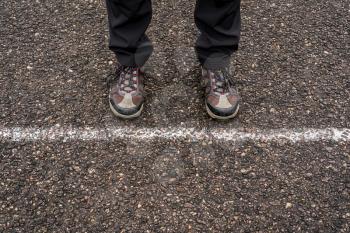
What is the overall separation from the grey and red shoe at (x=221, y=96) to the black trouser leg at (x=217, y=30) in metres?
0.06

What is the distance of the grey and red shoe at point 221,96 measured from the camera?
246 cm

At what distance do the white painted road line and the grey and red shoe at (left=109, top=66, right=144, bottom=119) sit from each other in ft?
0.31

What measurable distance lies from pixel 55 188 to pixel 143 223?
0.47 m

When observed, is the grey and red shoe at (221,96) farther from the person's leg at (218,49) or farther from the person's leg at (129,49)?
the person's leg at (129,49)

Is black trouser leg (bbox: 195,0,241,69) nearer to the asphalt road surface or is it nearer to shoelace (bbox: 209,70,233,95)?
shoelace (bbox: 209,70,233,95)

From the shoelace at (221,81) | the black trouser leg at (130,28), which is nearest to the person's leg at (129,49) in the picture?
the black trouser leg at (130,28)

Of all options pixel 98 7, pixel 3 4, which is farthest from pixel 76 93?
pixel 3 4

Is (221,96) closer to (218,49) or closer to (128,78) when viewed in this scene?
(218,49)

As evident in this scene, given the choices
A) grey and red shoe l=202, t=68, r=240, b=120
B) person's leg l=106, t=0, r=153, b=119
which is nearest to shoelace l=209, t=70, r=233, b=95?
grey and red shoe l=202, t=68, r=240, b=120

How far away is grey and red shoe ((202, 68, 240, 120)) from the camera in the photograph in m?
2.46

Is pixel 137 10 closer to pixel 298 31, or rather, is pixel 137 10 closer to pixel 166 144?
pixel 166 144

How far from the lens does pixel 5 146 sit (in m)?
2.35

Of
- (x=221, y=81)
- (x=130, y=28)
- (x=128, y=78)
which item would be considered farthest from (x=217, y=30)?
(x=128, y=78)

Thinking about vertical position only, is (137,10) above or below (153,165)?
above
